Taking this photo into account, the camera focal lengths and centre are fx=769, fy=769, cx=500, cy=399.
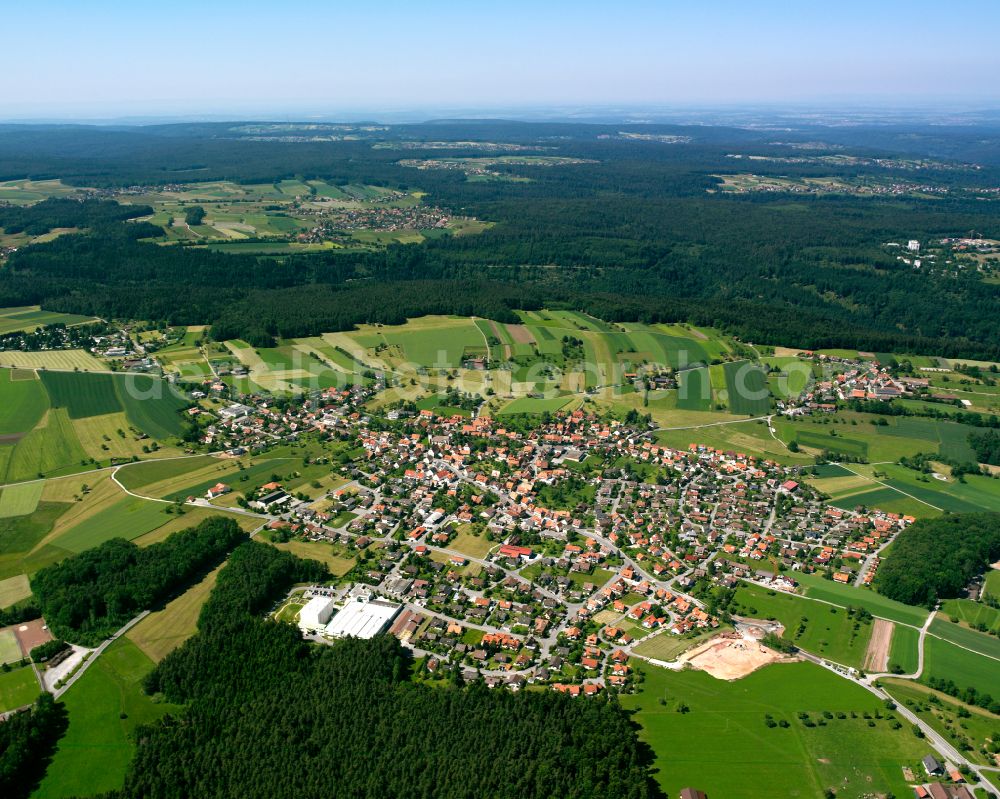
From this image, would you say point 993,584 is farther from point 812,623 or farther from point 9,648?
point 9,648

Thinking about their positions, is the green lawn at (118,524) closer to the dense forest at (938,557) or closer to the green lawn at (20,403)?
the green lawn at (20,403)

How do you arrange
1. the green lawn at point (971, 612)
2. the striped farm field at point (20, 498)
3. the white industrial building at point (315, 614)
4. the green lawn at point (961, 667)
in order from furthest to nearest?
1. the striped farm field at point (20, 498)
2. the green lawn at point (971, 612)
3. the white industrial building at point (315, 614)
4. the green lawn at point (961, 667)

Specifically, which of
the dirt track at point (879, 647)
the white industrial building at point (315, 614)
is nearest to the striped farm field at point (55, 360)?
the white industrial building at point (315, 614)

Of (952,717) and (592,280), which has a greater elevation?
(592,280)

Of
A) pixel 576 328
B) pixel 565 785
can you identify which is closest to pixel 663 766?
pixel 565 785

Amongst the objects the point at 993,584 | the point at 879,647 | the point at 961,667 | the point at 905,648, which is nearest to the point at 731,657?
the point at 879,647

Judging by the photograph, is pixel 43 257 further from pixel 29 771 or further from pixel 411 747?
pixel 411 747
